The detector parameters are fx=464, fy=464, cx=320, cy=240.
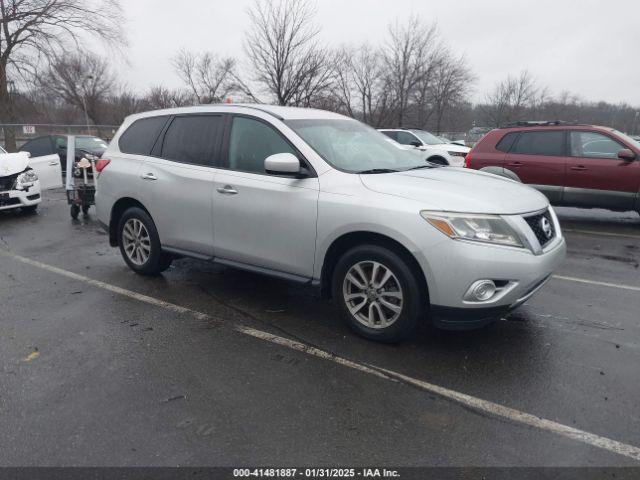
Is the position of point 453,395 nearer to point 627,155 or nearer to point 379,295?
point 379,295

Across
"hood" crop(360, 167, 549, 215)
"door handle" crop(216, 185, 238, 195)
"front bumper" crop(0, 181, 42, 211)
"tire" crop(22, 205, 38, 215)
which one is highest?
"hood" crop(360, 167, 549, 215)

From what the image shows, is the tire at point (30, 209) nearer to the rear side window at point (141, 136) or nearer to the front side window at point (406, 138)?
the rear side window at point (141, 136)

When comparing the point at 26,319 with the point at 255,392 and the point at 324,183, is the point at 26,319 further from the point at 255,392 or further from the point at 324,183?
the point at 324,183

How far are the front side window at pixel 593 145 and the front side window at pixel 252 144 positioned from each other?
6481 millimetres

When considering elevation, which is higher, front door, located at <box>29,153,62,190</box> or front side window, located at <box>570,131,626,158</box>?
front side window, located at <box>570,131,626,158</box>


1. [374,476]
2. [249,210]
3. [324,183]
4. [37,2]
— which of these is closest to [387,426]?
[374,476]

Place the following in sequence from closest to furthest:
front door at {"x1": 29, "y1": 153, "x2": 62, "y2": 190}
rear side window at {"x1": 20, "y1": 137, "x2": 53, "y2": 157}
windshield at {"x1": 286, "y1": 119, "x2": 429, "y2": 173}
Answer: windshield at {"x1": 286, "y1": 119, "x2": 429, "y2": 173} < front door at {"x1": 29, "y1": 153, "x2": 62, "y2": 190} < rear side window at {"x1": 20, "y1": 137, "x2": 53, "y2": 157}

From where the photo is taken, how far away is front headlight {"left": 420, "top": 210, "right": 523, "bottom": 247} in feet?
10.5

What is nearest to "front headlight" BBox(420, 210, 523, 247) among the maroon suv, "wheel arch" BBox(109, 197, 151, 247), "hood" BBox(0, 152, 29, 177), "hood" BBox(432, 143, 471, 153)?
"wheel arch" BBox(109, 197, 151, 247)

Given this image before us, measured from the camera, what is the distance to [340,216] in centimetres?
358

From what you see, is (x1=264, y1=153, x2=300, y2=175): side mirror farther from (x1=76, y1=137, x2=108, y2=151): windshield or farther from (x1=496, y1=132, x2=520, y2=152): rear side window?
(x1=76, y1=137, x2=108, y2=151): windshield

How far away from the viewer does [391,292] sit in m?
3.49

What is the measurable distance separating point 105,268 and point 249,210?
2.68 m

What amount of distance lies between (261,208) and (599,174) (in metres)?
6.69
